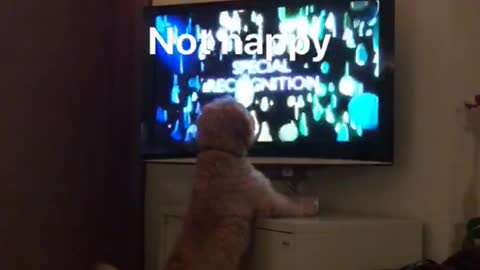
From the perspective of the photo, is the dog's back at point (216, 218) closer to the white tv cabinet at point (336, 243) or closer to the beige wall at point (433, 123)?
the white tv cabinet at point (336, 243)

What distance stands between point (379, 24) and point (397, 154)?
0.45 m

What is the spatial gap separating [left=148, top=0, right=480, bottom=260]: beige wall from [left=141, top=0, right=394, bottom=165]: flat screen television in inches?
5.4

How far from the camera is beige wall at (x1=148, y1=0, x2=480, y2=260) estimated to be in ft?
7.86

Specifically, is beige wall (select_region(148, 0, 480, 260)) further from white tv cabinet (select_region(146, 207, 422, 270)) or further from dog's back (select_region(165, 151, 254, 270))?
dog's back (select_region(165, 151, 254, 270))

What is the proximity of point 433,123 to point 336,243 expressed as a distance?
57cm

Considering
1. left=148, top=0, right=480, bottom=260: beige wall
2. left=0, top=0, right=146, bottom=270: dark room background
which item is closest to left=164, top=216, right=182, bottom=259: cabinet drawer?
left=0, top=0, right=146, bottom=270: dark room background

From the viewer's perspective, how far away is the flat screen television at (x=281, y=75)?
2412 mm

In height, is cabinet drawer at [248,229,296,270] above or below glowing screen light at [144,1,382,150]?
below

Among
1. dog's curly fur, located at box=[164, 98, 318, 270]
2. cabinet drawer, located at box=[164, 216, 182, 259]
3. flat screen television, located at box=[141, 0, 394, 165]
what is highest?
flat screen television, located at box=[141, 0, 394, 165]

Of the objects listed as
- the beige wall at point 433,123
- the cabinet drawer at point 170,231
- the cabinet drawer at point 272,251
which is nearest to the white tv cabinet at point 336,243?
the cabinet drawer at point 272,251

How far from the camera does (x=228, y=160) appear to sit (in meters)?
2.26

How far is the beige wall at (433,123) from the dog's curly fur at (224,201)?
0.37 m

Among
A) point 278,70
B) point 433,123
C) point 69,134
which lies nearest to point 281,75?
point 278,70

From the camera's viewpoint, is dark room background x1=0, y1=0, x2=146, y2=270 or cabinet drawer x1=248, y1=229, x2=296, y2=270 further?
dark room background x1=0, y1=0, x2=146, y2=270
